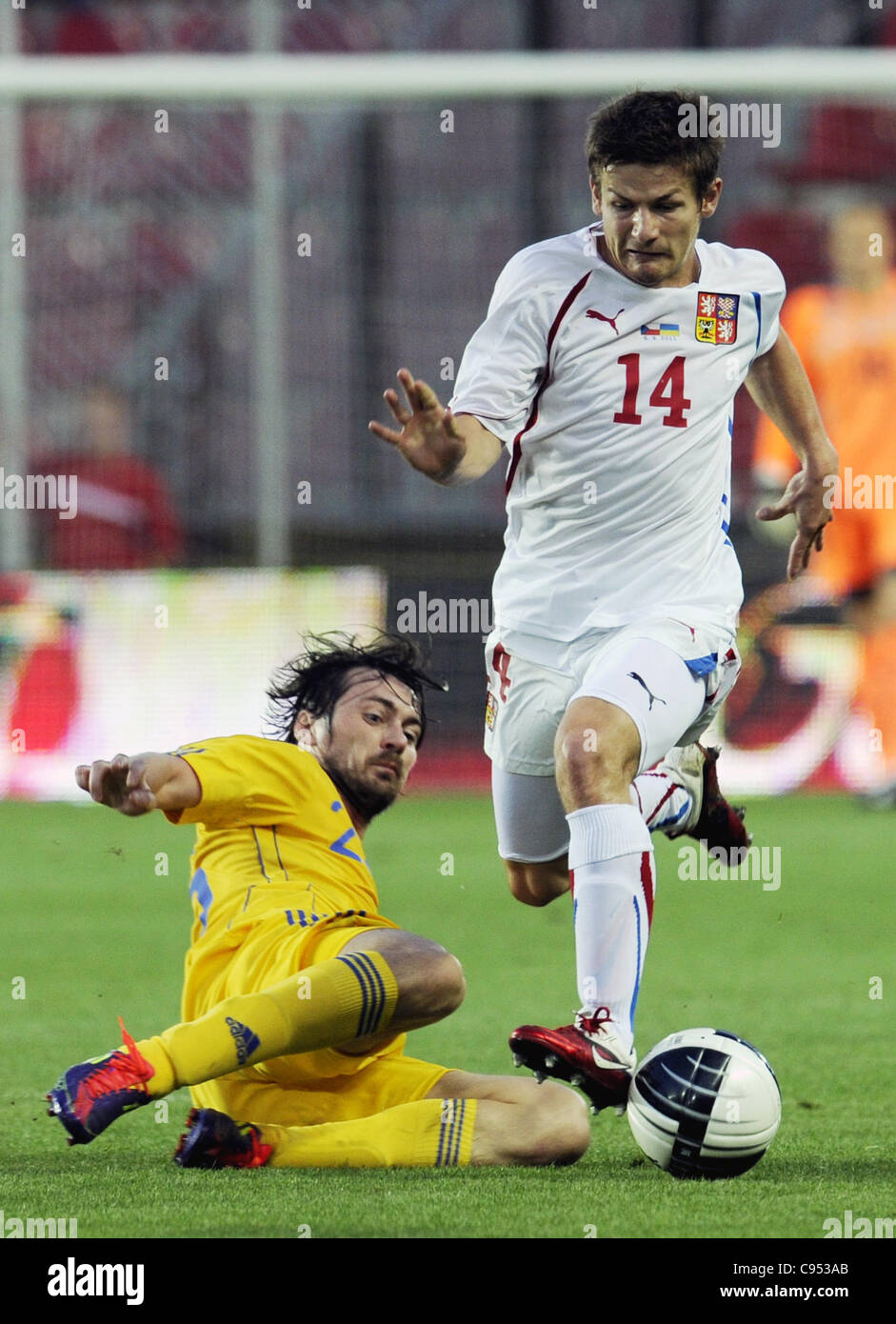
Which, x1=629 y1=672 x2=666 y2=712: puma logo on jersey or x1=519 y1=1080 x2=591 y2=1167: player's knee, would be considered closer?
x1=519 y1=1080 x2=591 y2=1167: player's knee

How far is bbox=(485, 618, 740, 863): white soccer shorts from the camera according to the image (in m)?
3.96

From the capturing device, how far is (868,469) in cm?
1134

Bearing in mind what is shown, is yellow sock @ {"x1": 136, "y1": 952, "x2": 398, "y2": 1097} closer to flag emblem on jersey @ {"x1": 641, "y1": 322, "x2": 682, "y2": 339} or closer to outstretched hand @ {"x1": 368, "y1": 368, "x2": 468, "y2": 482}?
outstretched hand @ {"x1": 368, "y1": 368, "x2": 468, "y2": 482}

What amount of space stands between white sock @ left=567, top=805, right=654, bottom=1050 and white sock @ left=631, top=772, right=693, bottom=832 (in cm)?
78

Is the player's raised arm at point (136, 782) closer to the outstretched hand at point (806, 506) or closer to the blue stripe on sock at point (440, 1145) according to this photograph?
the blue stripe on sock at point (440, 1145)

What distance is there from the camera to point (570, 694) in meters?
4.31

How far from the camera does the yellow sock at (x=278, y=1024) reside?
3.47 m

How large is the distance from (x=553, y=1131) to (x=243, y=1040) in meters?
0.58

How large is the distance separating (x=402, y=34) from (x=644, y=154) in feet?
38.4

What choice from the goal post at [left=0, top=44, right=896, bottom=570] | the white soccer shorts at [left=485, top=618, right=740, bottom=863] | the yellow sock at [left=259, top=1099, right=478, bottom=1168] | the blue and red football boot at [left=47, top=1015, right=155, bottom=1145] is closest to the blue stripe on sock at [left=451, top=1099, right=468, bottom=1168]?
the yellow sock at [left=259, top=1099, right=478, bottom=1168]

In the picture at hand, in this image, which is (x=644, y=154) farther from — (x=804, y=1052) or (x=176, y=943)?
(x=176, y=943)

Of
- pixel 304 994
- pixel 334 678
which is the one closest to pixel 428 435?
pixel 334 678

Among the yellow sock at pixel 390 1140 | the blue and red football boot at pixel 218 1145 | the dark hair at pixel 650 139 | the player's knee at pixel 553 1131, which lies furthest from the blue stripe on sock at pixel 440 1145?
the dark hair at pixel 650 139

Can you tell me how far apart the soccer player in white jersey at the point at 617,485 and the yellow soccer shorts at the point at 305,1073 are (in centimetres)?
38
